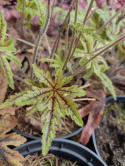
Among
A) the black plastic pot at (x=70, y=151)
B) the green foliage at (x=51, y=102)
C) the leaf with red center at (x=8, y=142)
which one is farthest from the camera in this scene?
the black plastic pot at (x=70, y=151)

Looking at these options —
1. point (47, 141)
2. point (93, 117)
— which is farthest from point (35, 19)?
point (47, 141)

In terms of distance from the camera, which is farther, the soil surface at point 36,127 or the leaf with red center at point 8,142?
the soil surface at point 36,127

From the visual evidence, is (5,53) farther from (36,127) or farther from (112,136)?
(112,136)

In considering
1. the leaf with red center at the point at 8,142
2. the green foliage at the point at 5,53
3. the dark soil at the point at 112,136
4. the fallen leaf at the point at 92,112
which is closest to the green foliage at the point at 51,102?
the green foliage at the point at 5,53

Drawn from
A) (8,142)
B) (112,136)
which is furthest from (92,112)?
(8,142)

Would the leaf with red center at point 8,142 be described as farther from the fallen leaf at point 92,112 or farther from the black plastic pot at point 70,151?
the fallen leaf at point 92,112

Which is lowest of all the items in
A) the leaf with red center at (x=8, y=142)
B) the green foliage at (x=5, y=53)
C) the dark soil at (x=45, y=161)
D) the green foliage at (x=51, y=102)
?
the dark soil at (x=45, y=161)

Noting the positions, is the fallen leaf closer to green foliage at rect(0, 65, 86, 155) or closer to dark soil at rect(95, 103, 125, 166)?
dark soil at rect(95, 103, 125, 166)

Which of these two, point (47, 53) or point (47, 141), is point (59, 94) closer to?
point (47, 141)
